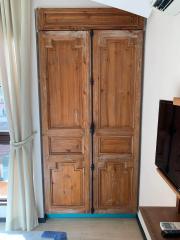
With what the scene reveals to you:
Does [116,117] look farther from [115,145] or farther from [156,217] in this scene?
[156,217]

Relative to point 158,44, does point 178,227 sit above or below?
below

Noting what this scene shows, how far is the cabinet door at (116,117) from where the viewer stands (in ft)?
8.21

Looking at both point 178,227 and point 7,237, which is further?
point 7,237

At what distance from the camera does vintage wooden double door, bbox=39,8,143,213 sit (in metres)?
2.50

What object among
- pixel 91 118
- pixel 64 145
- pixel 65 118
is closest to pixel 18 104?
pixel 65 118

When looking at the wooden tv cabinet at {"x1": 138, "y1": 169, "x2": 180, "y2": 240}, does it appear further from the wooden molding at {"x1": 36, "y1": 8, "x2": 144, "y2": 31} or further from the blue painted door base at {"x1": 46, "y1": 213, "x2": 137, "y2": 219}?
the wooden molding at {"x1": 36, "y1": 8, "x2": 144, "y2": 31}

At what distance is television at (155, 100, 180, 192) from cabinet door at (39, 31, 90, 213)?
1.23m

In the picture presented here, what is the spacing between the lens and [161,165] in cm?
146

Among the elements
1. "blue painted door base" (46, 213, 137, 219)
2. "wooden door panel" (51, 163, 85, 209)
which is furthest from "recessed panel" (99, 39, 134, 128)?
"blue painted door base" (46, 213, 137, 219)

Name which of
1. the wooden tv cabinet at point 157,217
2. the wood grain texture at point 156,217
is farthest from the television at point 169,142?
the wood grain texture at point 156,217

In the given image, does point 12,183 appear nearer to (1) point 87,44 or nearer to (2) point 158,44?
(1) point 87,44

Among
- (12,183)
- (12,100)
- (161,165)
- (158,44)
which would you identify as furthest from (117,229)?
(158,44)

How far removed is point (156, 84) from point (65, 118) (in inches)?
41.7

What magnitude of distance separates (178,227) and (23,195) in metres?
1.81
